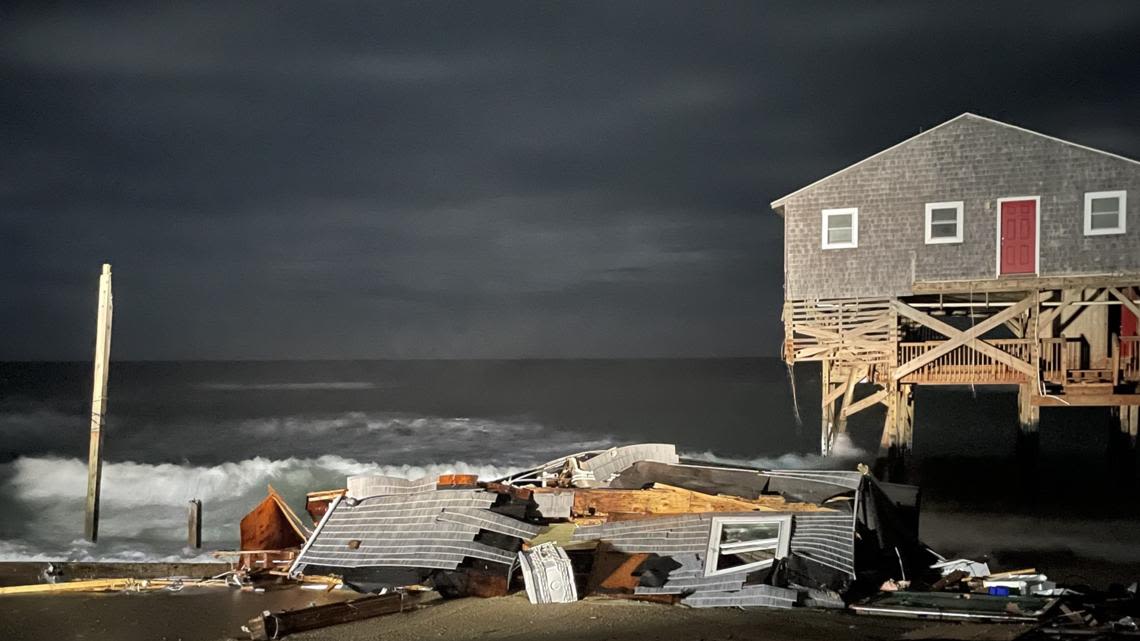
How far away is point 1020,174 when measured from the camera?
25.6 meters

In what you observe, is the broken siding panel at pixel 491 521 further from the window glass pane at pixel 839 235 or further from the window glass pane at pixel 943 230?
the window glass pane at pixel 943 230

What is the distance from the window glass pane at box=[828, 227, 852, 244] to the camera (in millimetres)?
27031

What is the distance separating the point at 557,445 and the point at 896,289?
2949 centimetres

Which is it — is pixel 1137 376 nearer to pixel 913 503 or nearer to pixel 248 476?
pixel 913 503

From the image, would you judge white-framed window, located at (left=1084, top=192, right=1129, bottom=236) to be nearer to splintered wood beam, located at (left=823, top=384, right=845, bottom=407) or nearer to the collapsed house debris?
splintered wood beam, located at (left=823, top=384, right=845, bottom=407)

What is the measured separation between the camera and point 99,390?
65.3ft

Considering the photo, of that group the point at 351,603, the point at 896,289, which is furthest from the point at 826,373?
the point at 351,603

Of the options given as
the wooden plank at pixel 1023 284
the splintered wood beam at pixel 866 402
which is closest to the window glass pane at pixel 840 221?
the wooden plank at pixel 1023 284

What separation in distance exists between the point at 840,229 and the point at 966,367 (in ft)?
15.3

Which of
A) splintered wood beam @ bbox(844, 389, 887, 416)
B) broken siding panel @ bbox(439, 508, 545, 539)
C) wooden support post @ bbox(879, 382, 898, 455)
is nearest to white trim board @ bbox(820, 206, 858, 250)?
wooden support post @ bbox(879, 382, 898, 455)

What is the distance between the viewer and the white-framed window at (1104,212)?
81.9ft

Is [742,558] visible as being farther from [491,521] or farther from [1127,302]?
[1127,302]

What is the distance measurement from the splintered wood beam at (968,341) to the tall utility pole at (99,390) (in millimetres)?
18101

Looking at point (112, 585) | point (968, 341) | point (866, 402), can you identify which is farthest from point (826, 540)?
point (866, 402)
